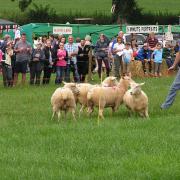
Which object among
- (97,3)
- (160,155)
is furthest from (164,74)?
(97,3)

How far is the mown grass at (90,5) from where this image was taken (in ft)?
261

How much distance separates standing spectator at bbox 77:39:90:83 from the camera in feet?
80.8

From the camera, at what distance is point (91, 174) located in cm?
795

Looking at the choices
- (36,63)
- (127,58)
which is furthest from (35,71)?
(127,58)

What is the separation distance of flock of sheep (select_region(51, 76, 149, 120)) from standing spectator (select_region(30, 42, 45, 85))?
8405 mm

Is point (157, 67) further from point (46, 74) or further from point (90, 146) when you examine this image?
point (90, 146)

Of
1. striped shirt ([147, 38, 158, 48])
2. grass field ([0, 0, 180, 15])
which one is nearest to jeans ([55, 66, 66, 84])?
striped shirt ([147, 38, 158, 48])

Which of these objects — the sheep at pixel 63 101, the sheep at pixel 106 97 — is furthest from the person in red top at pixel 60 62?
the sheep at pixel 63 101

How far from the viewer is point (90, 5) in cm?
8669

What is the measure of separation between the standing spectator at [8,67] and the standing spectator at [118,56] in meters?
4.38

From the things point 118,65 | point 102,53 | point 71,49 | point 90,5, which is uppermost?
point 90,5

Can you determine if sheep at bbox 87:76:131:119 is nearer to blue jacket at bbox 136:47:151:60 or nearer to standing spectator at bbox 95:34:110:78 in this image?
standing spectator at bbox 95:34:110:78

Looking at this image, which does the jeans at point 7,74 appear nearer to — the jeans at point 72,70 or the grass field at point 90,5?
the jeans at point 72,70

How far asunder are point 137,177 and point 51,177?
3.49ft
